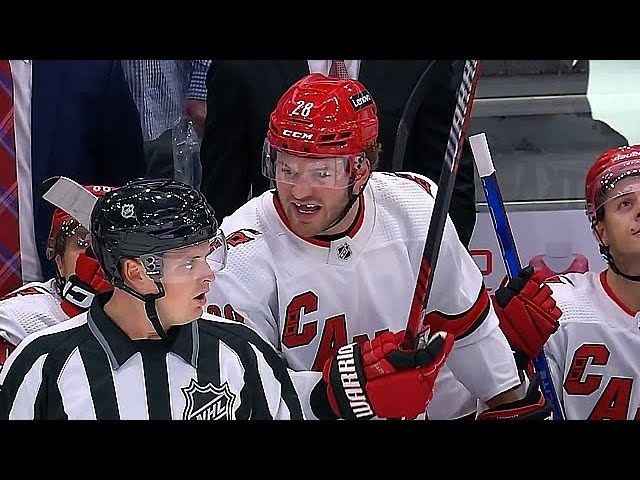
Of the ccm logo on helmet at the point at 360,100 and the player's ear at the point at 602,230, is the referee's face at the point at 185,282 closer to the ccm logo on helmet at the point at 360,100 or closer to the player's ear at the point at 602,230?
the ccm logo on helmet at the point at 360,100

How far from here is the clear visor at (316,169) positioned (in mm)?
1541

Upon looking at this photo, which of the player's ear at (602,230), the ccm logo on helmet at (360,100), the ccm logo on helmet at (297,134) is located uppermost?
the ccm logo on helmet at (360,100)

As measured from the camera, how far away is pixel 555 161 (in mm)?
2238

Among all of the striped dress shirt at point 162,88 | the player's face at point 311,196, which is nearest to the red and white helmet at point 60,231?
the striped dress shirt at point 162,88

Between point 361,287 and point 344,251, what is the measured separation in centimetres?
7

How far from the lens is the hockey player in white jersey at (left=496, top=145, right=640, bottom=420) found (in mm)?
1728

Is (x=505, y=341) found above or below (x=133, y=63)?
below

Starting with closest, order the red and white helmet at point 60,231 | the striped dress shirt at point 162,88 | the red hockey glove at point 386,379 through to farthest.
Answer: the red hockey glove at point 386,379
the red and white helmet at point 60,231
the striped dress shirt at point 162,88

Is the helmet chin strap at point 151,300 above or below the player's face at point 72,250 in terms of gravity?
above

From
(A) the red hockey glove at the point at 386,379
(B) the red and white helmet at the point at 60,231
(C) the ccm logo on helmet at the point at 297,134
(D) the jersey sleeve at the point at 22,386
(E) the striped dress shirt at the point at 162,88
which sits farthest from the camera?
(E) the striped dress shirt at the point at 162,88

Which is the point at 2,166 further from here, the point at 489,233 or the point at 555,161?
the point at 555,161
